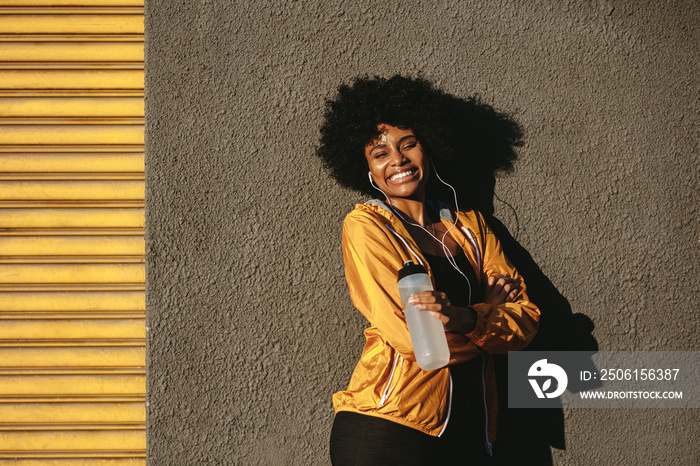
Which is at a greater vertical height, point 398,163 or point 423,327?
point 398,163

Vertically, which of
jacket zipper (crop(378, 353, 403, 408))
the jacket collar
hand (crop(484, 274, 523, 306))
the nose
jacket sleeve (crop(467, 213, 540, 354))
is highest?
the nose

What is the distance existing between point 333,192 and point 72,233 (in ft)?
5.58

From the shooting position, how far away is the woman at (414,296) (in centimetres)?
201

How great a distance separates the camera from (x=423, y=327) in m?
1.91

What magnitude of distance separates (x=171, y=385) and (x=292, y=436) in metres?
0.81

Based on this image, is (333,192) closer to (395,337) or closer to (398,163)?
(398,163)

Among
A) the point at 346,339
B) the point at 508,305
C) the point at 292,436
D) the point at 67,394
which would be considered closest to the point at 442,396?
the point at 508,305

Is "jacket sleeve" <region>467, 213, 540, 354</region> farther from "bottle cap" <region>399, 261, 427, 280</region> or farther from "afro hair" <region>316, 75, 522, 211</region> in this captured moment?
"afro hair" <region>316, 75, 522, 211</region>

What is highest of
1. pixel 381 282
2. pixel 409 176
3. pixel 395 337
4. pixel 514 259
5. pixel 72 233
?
pixel 409 176

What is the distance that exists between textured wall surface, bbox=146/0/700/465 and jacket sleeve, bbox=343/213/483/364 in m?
0.64

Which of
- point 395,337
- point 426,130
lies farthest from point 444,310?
point 426,130

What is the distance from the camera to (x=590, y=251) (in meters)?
2.91

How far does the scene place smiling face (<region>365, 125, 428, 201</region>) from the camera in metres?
2.35

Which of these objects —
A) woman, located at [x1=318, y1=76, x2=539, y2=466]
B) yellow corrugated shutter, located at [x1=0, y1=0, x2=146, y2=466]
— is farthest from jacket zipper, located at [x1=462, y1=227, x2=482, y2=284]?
yellow corrugated shutter, located at [x1=0, y1=0, x2=146, y2=466]
